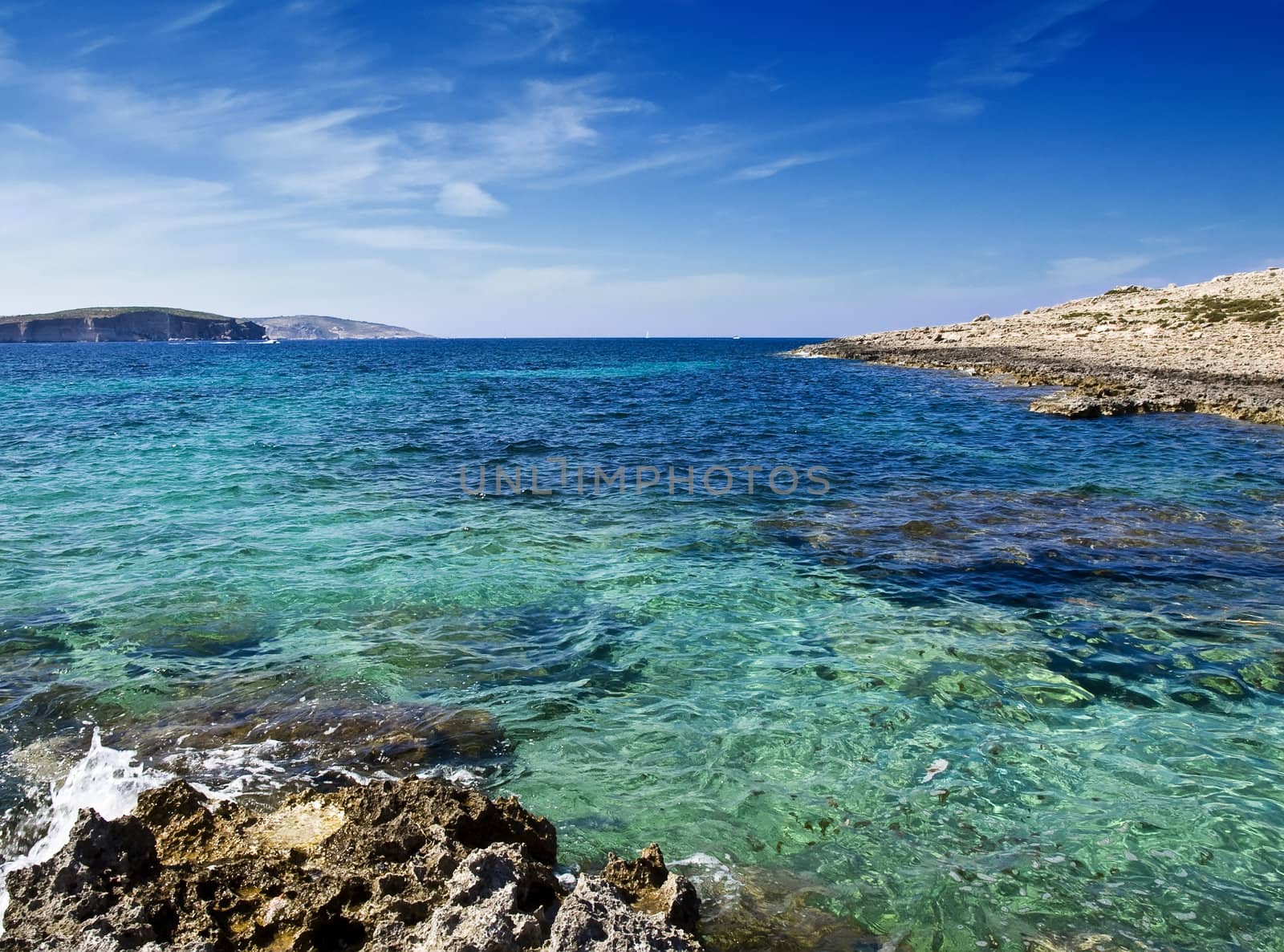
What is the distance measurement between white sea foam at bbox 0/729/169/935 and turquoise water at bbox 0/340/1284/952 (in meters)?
0.38

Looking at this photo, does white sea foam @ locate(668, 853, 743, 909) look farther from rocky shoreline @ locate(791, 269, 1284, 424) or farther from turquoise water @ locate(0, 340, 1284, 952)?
rocky shoreline @ locate(791, 269, 1284, 424)

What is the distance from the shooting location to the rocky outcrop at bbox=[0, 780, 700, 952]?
3768mm

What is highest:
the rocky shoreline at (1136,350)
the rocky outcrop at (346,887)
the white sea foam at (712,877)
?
the rocky shoreline at (1136,350)

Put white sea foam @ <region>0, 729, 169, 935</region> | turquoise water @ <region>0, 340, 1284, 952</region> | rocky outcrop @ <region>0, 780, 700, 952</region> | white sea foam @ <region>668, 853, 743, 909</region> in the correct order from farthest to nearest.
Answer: turquoise water @ <region>0, 340, 1284, 952</region>, white sea foam @ <region>0, 729, 169, 935</region>, white sea foam @ <region>668, 853, 743, 909</region>, rocky outcrop @ <region>0, 780, 700, 952</region>

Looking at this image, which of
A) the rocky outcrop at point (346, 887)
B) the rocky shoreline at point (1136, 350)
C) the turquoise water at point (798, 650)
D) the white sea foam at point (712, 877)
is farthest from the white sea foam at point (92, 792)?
the rocky shoreline at point (1136, 350)

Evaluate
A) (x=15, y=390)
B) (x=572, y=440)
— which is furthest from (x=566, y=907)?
(x=15, y=390)

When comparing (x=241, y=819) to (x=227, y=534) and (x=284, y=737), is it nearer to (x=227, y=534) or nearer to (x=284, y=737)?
(x=284, y=737)

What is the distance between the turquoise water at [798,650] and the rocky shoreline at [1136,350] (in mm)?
11267

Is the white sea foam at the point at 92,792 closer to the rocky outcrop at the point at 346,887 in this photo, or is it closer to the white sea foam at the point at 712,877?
the rocky outcrop at the point at 346,887

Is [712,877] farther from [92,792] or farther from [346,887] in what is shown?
[92,792]

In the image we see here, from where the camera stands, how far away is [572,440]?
28.2m

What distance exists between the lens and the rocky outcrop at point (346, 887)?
12.4ft

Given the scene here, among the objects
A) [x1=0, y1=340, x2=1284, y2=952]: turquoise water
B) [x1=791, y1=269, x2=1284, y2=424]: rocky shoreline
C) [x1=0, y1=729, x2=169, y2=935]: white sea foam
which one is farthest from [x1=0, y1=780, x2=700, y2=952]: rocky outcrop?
[x1=791, y1=269, x2=1284, y2=424]: rocky shoreline

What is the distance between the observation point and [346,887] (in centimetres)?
420
